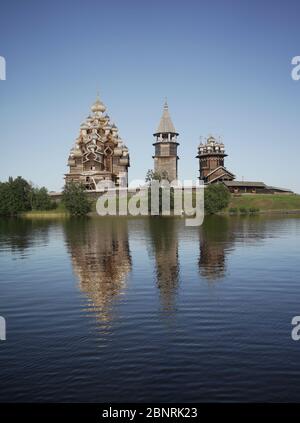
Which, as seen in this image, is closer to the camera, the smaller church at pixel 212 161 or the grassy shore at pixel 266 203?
the grassy shore at pixel 266 203

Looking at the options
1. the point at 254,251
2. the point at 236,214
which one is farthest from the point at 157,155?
the point at 254,251

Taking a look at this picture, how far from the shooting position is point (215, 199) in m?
97.9

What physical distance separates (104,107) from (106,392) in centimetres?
10827

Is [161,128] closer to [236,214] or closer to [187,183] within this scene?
[187,183]

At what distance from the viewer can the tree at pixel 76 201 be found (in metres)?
94.0

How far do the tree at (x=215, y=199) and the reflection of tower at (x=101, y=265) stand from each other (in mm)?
48961

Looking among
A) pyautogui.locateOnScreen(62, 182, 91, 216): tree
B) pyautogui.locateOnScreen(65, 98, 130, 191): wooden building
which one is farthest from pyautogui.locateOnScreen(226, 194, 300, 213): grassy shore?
pyautogui.locateOnScreen(62, 182, 91, 216): tree

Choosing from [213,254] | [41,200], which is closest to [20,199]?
[41,200]

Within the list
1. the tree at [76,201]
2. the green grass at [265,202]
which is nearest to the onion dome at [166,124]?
the green grass at [265,202]

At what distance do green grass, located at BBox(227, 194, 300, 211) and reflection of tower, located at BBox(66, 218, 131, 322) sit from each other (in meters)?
61.6

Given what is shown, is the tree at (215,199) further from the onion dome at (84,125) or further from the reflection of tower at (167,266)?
the reflection of tower at (167,266)

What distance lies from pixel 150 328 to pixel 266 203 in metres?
97.5

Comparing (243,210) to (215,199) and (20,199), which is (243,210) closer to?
(215,199)

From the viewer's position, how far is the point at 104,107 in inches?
4515
